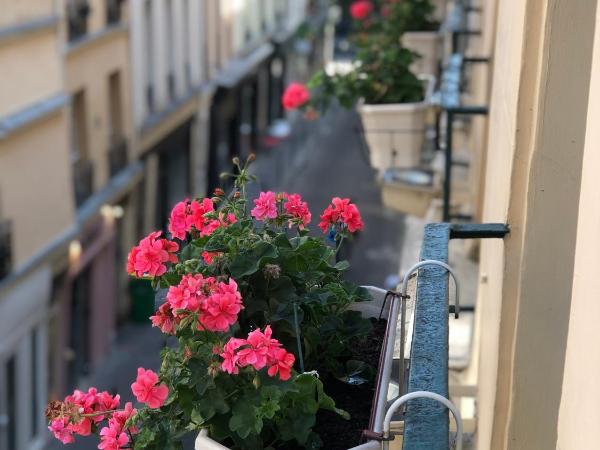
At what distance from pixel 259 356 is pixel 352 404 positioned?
1.57 feet

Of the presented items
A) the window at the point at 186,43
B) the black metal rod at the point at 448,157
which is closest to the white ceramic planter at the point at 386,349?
the black metal rod at the point at 448,157

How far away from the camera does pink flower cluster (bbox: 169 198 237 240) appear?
3.59m

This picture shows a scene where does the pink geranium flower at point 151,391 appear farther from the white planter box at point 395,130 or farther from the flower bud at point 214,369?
the white planter box at point 395,130

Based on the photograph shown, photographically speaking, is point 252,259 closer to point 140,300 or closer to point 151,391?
point 151,391

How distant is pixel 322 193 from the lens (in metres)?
30.6

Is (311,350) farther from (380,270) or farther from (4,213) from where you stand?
(380,270)

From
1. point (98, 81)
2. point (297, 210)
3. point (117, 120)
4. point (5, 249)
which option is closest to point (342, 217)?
point (297, 210)

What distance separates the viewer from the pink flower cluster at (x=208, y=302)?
9.97 ft

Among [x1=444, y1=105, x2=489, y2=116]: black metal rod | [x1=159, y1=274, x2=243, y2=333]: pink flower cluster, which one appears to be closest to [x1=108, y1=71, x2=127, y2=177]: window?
[x1=444, y1=105, x2=489, y2=116]: black metal rod

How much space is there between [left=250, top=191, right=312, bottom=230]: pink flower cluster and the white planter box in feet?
18.3

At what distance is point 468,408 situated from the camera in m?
7.94

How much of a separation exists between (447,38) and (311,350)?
1031 cm

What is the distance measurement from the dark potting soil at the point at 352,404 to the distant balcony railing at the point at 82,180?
1563 cm

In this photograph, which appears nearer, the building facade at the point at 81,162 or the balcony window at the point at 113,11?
the building facade at the point at 81,162
